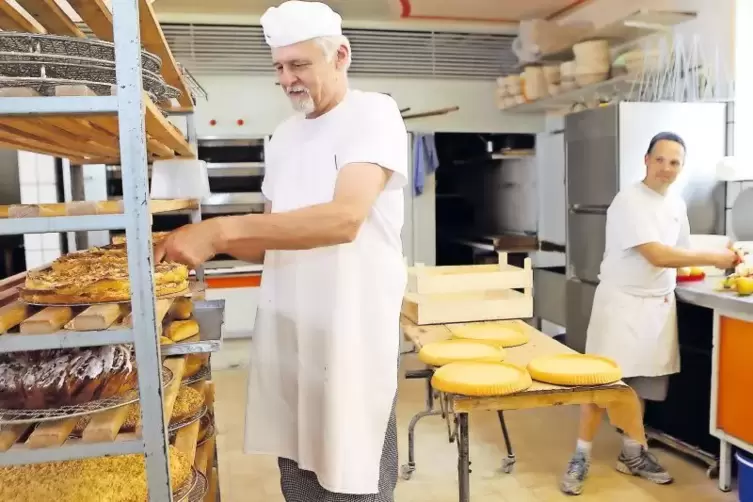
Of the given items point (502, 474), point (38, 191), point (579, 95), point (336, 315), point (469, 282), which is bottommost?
point (502, 474)

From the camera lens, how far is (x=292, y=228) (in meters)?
1.14

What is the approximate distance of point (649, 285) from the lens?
2.86 m

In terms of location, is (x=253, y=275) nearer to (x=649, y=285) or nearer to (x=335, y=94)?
(x=649, y=285)

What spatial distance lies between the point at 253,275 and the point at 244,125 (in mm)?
1153

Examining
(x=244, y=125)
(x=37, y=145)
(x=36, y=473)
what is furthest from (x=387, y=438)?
(x=244, y=125)

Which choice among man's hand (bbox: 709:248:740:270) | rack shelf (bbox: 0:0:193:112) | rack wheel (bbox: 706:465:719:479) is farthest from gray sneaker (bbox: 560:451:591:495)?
rack shelf (bbox: 0:0:193:112)

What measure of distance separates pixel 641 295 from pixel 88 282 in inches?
93.6

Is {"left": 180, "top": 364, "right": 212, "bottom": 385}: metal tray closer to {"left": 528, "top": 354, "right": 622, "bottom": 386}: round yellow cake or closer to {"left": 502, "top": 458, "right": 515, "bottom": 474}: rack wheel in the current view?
{"left": 528, "top": 354, "right": 622, "bottom": 386}: round yellow cake

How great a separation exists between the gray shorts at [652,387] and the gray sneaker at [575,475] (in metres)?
0.40

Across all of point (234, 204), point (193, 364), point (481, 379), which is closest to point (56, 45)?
point (193, 364)

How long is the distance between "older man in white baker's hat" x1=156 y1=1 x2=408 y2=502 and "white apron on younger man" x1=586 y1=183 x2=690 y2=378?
66.8 inches

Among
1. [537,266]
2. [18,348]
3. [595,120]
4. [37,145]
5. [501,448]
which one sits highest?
[595,120]

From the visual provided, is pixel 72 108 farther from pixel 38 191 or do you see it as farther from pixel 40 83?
pixel 38 191

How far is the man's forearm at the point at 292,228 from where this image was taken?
109 cm
